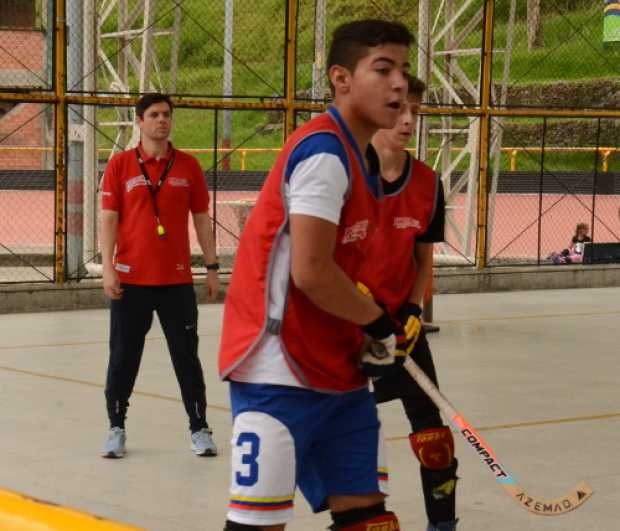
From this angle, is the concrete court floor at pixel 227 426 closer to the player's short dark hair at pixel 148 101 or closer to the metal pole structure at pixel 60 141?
the metal pole structure at pixel 60 141

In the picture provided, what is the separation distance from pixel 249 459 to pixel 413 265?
1775 mm

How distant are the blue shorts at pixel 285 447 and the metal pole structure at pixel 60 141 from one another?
10581 millimetres

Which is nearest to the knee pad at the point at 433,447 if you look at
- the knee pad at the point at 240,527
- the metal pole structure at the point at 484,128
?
the knee pad at the point at 240,527

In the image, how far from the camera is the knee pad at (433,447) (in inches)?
214

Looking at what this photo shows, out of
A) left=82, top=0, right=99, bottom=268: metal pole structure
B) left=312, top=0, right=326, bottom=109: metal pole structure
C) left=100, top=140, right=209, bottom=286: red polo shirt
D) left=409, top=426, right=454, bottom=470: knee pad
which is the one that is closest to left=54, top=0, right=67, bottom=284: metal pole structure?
left=82, top=0, right=99, bottom=268: metal pole structure

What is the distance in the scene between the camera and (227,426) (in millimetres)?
8133

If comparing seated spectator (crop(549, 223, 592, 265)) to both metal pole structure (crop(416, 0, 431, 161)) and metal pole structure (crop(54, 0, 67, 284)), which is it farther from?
metal pole structure (crop(54, 0, 67, 284))

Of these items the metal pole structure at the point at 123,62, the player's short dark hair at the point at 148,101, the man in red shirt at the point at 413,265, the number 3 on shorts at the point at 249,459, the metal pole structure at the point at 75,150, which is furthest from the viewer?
the metal pole structure at the point at 123,62

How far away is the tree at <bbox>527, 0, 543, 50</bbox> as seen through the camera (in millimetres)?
42750

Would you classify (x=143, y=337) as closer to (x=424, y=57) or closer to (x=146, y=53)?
(x=146, y=53)

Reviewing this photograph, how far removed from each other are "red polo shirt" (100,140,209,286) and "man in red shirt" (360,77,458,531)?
2007 mm

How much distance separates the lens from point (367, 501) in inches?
152

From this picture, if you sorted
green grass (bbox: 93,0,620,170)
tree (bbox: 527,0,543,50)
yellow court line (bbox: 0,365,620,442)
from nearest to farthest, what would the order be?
yellow court line (bbox: 0,365,620,442) < tree (bbox: 527,0,543,50) < green grass (bbox: 93,0,620,170)

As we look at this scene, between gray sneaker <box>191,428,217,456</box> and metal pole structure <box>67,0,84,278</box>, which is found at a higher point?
metal pole structure <box>67,0,84,278</box>
